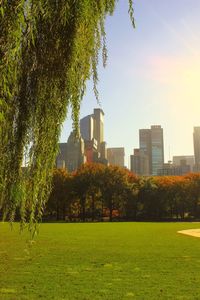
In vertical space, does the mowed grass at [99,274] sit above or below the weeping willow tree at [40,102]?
below

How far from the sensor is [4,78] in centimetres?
404

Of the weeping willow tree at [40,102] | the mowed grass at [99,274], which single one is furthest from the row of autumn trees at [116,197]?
A: the weeping willow tree at [40,102]

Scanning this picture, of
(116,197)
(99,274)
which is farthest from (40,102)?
(116,197)

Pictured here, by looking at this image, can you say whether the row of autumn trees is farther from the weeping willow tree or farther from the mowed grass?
the weeping willow tree

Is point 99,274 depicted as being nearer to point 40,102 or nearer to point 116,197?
point 40,102

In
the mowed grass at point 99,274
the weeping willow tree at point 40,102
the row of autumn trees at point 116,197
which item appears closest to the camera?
the weeping willow tree at point 40,102

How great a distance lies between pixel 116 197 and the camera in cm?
8344

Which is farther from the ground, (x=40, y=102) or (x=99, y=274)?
(x=40, y=102)

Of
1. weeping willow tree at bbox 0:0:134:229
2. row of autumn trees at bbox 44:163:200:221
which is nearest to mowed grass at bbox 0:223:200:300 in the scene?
weeping willow tree at bbox 0:0:134:229

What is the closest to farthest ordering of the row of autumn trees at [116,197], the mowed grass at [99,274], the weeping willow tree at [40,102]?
the weeping willow tree at [40,102]
the mowed grass at [99,274]
the row of autumn trees at [116,197]

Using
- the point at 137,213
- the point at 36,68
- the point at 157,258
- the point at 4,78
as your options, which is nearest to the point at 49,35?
the point at 36,68

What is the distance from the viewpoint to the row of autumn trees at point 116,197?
82375 mm

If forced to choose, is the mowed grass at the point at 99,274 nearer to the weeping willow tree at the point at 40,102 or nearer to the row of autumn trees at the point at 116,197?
the weeping willow tree at the point at 40,102

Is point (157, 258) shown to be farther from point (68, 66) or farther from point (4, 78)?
point (4, 78)
